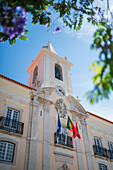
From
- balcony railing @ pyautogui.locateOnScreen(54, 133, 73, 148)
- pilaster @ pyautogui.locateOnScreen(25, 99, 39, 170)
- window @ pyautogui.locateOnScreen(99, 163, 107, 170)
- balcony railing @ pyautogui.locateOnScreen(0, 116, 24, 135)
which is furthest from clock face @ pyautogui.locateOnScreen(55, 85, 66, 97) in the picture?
window @ pyautogui.locateOnScreen(99, 163, 107, 170)

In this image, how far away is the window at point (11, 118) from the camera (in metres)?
10.3

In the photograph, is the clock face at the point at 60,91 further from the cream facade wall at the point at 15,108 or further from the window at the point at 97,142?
the window at the point at 97,142

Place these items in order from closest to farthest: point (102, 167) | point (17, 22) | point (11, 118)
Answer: point (17, 22)
point (11, 118)
point (102, 167)

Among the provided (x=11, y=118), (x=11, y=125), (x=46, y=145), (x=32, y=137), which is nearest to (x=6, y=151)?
(x=11, y=125)

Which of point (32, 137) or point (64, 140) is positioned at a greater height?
point (64, 140)

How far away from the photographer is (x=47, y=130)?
466 inches

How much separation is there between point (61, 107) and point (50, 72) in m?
4.27

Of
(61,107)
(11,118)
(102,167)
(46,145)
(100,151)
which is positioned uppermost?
(61,107)

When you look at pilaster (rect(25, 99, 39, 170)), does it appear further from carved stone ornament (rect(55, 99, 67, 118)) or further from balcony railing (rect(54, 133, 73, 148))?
carved stone ornament (rect(55, 99, 67, 118))

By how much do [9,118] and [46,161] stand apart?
3.58 meters

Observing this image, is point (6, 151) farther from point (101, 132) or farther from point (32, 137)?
point (101, 132)

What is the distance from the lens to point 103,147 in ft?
49.1

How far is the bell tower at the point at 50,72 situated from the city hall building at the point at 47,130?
0.31 feet

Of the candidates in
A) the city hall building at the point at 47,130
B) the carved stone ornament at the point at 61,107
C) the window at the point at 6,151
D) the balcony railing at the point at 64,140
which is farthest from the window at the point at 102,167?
the window at the point at 6,151
